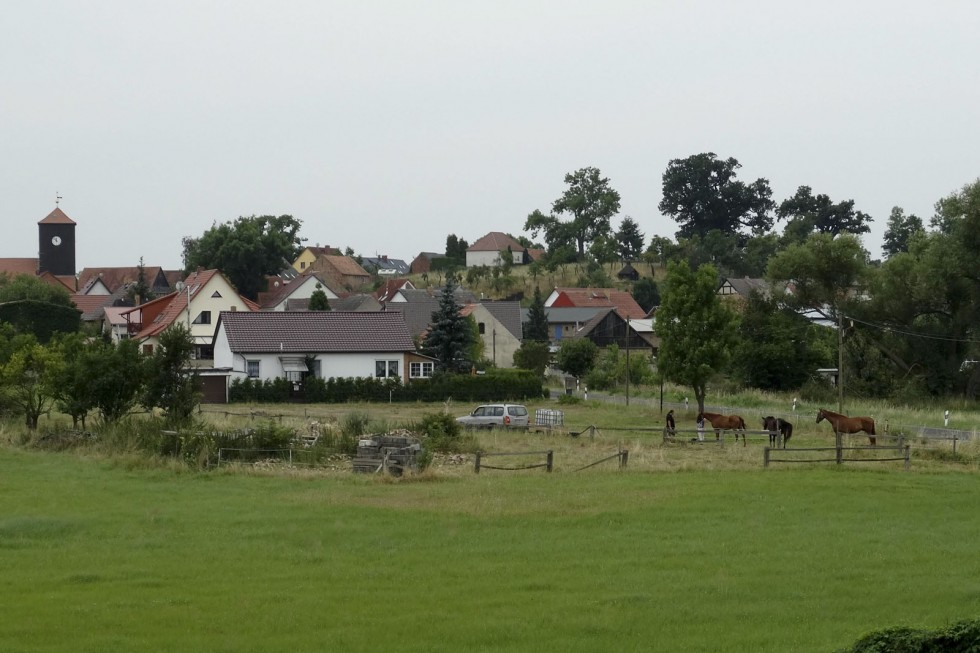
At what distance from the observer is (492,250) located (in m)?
146

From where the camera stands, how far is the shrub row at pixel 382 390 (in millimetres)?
63562

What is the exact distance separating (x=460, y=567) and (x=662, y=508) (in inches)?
295

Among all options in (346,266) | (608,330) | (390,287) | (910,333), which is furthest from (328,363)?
(346,266)

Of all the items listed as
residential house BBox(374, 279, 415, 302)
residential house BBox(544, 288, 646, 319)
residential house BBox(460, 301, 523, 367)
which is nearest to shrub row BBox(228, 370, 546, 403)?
residential house BBox(460, 301, 523, 367)

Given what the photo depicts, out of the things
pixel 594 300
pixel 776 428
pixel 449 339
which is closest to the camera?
pixel 776 428

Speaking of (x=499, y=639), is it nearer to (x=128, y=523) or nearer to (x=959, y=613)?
(x=959, y=613)

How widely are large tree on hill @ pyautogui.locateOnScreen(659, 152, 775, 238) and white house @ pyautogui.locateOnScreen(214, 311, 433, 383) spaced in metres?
78.3

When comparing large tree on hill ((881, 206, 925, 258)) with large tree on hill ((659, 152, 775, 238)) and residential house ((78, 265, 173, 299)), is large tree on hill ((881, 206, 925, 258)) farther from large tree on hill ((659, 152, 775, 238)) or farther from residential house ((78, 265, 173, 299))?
residential house ((78, 265, 173, 299))

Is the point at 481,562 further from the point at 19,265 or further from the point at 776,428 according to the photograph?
the point at 19,265

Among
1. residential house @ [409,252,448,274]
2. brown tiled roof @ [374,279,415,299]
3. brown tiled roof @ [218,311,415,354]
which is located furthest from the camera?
residential house @ [409,252,448,274]

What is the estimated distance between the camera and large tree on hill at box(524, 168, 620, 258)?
139000 mm

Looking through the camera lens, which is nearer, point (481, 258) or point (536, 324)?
point (536, 324)

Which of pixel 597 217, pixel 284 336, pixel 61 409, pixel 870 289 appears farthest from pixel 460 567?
pixel 597 217

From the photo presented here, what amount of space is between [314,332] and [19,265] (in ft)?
274
